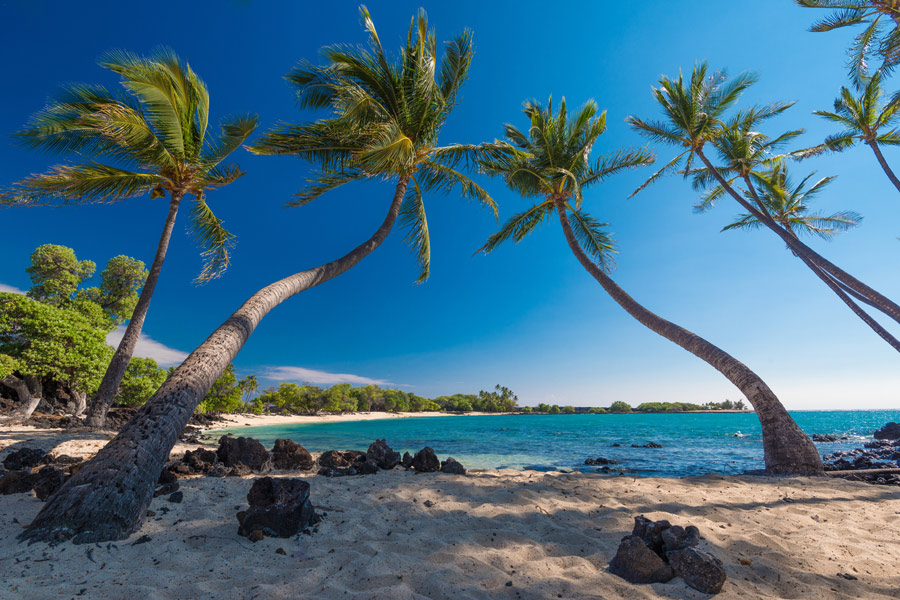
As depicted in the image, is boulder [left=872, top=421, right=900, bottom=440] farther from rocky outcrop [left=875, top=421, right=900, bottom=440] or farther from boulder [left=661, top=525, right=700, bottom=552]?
boulder [left=661, top=525, right=700, bottom=552]

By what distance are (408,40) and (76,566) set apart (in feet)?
35.4

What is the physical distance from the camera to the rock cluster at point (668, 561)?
2510 mm

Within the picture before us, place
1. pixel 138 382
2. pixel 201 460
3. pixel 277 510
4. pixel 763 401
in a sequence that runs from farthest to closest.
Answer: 1. pixel 138 382
2. pixel 763 401
3. pixel 201 460
4. pixel 277 510

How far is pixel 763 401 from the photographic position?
25.9 ft

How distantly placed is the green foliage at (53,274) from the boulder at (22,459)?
21.2m

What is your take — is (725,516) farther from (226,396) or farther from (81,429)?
(226,396)

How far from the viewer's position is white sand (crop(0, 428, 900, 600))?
2424mm

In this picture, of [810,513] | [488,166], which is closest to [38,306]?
[488,166]

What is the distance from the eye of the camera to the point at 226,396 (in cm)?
4150

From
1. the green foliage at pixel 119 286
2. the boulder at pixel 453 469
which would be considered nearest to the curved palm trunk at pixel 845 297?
the boulder at pixel 453 469

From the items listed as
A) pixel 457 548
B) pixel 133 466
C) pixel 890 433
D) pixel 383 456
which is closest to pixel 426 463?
pixel 383 456

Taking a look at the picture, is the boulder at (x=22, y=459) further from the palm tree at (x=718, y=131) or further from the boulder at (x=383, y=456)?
the palm tree at (x=718, y=131)

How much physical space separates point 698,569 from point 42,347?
2062 centimetres

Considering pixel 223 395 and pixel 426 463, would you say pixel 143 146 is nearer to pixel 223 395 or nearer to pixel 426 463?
pixel 426 463
